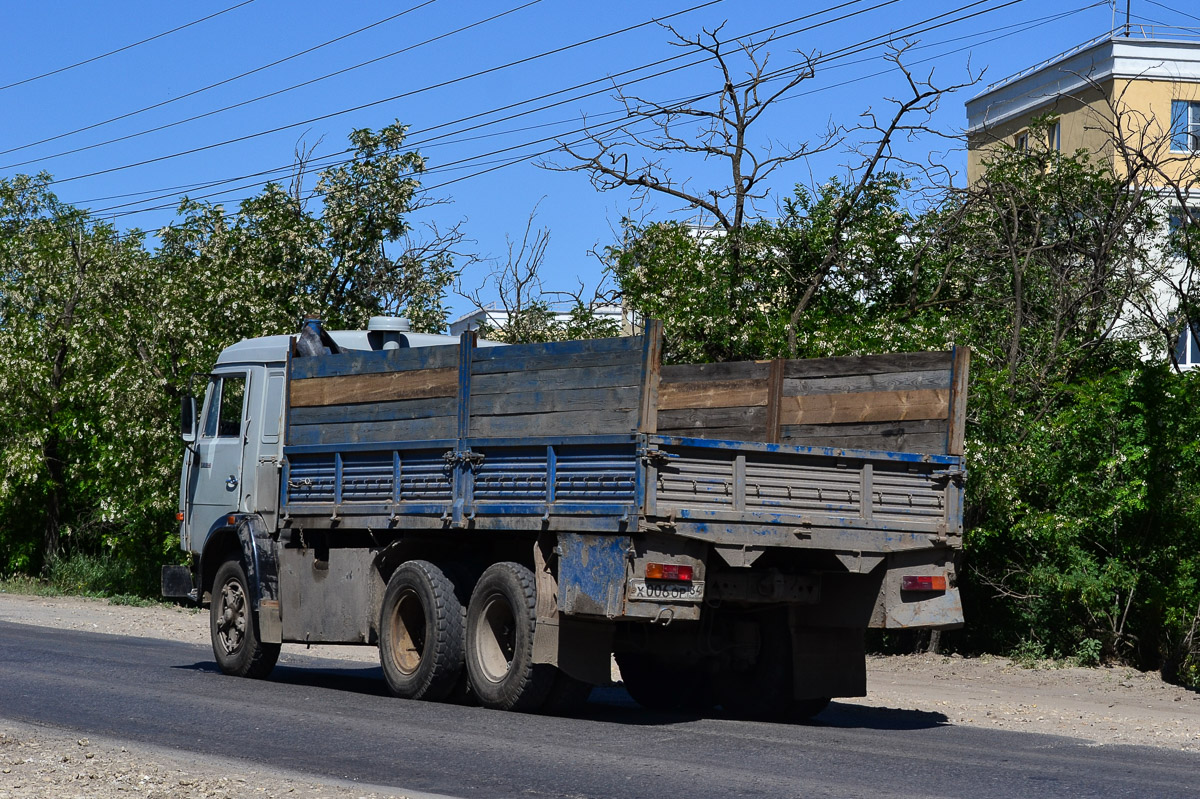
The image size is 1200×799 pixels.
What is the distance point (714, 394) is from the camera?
12.4 metres

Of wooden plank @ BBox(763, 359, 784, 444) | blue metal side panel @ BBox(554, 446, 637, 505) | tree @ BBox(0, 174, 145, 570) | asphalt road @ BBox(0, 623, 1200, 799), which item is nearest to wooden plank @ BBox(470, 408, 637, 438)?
blue metal side panel @ BBox(554, 446, 637, 505)

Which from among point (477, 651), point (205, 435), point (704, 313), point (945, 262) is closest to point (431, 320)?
point (704, 313)

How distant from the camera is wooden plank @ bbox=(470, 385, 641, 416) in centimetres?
935

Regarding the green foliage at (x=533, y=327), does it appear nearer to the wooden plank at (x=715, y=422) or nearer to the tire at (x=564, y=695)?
the wooden plank at (x=715, y=422)

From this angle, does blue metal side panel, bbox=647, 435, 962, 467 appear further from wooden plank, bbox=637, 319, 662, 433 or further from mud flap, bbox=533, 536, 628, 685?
mud flap, bbox=533, 536, 628, 685

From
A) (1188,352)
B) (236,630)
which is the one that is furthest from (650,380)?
(1188,352)

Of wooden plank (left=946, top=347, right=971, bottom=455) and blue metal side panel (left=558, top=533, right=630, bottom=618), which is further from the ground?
wooden plank (left=946, top=347, right=971, bottom=455)

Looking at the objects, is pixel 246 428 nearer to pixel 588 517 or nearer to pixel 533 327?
pixel 588 517

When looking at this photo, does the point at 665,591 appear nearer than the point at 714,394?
Yes

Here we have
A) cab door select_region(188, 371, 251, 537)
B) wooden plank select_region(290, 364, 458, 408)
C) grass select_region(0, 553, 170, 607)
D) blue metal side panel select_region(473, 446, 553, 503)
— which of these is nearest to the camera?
blue metal side panel select_region(473, 446, 553, 503)

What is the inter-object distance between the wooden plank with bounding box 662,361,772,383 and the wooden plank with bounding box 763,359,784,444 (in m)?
0.08

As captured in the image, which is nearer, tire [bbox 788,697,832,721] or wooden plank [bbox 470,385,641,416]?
wooden plank [bbox 470,385,641,416]

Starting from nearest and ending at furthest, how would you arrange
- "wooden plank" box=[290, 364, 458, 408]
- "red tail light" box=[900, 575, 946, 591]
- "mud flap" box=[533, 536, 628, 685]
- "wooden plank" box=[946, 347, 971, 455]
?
"mud flap" box=[533, 536, 628, 685], "red tail light" box=[900, 575, 946, 591], "wooden plank" box=[946, 347, 971, 455], "wooden plank" box=[290, 364, 458, 408]

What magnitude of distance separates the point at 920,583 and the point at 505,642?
2.98 m
